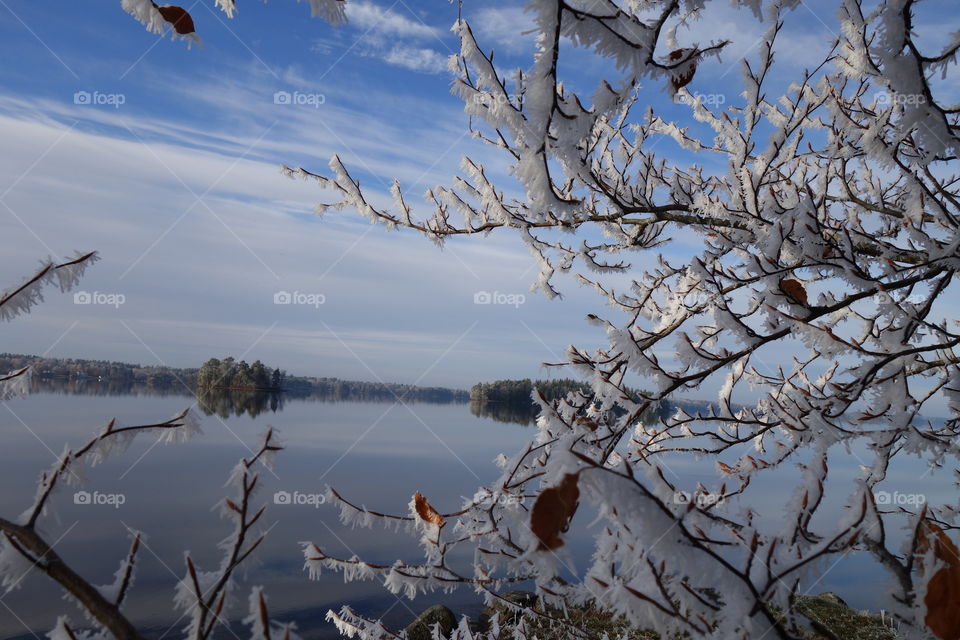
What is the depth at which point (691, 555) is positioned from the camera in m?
0.78

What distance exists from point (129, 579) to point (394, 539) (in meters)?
14.7

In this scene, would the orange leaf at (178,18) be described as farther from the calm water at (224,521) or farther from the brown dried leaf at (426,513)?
the brown dried leaf at (426,513)

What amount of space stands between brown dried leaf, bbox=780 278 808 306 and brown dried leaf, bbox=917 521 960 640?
48.3 inches

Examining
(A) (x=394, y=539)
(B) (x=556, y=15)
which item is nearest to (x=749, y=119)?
(B) (x=556, y=15)

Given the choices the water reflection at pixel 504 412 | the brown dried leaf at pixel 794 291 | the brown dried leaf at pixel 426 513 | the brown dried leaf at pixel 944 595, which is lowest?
the water reflection at pixel 504 412

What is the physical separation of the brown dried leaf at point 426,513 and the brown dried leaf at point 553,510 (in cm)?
117

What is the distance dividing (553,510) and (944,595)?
65 centimetres

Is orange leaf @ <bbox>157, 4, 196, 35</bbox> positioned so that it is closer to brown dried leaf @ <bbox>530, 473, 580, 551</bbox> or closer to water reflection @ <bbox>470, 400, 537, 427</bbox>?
brown dried leaf @ <bbox>530, 473, 580, 551</bbox>

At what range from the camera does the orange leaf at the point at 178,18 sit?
1.24 meters

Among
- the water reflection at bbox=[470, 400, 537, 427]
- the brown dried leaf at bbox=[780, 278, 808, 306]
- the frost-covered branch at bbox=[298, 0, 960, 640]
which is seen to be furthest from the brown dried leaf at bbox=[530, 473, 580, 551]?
the water reflection at bbox=[470, 400, 537, 427]

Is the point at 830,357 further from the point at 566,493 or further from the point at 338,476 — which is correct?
the point at 338,476

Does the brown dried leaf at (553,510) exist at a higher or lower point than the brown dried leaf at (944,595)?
higher

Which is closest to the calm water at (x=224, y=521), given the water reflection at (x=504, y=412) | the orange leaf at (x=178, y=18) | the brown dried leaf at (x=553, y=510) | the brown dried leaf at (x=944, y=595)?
the brown dried leaf at (x=553, y=510)

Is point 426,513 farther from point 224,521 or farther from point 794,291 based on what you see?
point 224,521
